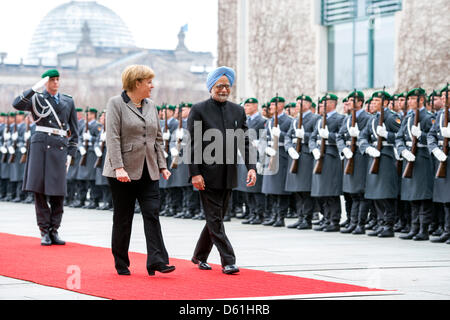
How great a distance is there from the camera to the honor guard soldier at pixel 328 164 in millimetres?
12891

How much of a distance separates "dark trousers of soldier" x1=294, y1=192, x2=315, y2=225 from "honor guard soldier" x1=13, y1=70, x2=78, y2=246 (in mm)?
3987

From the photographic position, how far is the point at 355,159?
41.4 feet

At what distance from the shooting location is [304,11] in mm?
21609

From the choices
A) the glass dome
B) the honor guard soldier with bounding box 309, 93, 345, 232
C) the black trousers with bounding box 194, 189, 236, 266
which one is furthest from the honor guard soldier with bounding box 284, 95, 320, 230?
the glass dome

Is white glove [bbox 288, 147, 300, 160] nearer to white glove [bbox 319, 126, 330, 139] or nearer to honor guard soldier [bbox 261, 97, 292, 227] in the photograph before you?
honor guard soldier [bbox 261, 97, 292, 227]

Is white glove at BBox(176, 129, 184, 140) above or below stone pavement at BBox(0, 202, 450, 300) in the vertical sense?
above

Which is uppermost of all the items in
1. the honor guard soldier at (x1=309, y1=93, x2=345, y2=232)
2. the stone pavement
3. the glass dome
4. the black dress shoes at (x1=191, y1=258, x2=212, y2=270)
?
the glass dome

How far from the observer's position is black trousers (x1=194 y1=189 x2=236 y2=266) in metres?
8.05

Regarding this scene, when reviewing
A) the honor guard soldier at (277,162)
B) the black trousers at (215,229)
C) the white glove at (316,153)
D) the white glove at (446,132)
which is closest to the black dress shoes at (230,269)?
the black trousers at (215,229)

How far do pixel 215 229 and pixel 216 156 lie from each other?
612 millimetres

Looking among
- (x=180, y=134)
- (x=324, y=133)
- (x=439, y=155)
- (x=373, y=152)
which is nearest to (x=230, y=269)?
(x=439, y=155)

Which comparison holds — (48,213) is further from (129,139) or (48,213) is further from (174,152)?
(174,152)

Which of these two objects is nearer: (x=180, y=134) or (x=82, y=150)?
(x=180, y=134)

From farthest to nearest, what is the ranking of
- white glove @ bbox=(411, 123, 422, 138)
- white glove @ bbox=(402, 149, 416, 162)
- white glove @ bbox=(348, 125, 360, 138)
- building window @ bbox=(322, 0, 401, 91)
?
1. building window @ bbox=(322, 0, 401, 91)
2. white glove @ bbox=(348, 125, 360, 138)
3. white glove @ bbox=(402, 149, 416, 162)
4. white glove @ bbox=(411, 123, 422, 138)
